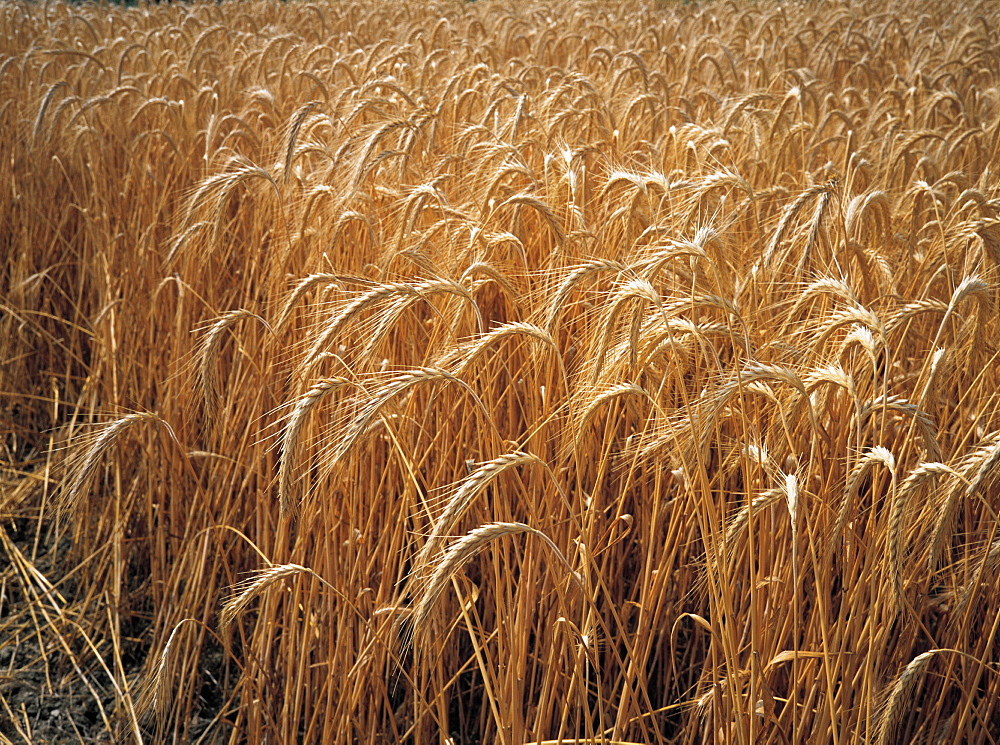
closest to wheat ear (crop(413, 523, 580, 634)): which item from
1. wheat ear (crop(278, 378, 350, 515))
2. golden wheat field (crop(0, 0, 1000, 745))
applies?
golden wheat field (crop(0, 0, 1000, 745))

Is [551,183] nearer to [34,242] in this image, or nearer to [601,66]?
[34,242]

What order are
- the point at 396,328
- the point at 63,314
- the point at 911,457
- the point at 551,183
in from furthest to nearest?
the point at 63,314 < the point at 551,183 < the point at 396,328 < the point at 911,457

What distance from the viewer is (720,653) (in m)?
1.35

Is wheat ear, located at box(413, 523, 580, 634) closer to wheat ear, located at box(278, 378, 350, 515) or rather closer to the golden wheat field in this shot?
the golden wheat field

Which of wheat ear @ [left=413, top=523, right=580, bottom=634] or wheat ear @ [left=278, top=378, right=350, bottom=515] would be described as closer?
wheat ear @ [left=413, top=523, right=580, bottom=634]

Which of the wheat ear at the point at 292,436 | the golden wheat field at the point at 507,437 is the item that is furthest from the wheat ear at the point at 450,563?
the wheat ear at the point at 292,436

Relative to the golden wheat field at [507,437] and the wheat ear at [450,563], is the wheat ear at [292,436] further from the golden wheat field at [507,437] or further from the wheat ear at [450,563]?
the wheat ear at [450,563]

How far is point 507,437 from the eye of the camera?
154cm

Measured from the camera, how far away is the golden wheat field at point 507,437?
1.06m

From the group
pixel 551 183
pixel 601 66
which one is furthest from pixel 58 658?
pixel 601 66

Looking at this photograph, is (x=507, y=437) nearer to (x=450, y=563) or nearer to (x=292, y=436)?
(x=292, y=436)

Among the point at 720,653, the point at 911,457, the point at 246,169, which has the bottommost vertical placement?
the point at 720,653

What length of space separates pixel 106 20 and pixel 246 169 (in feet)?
13.4

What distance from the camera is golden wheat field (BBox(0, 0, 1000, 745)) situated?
1064mm
